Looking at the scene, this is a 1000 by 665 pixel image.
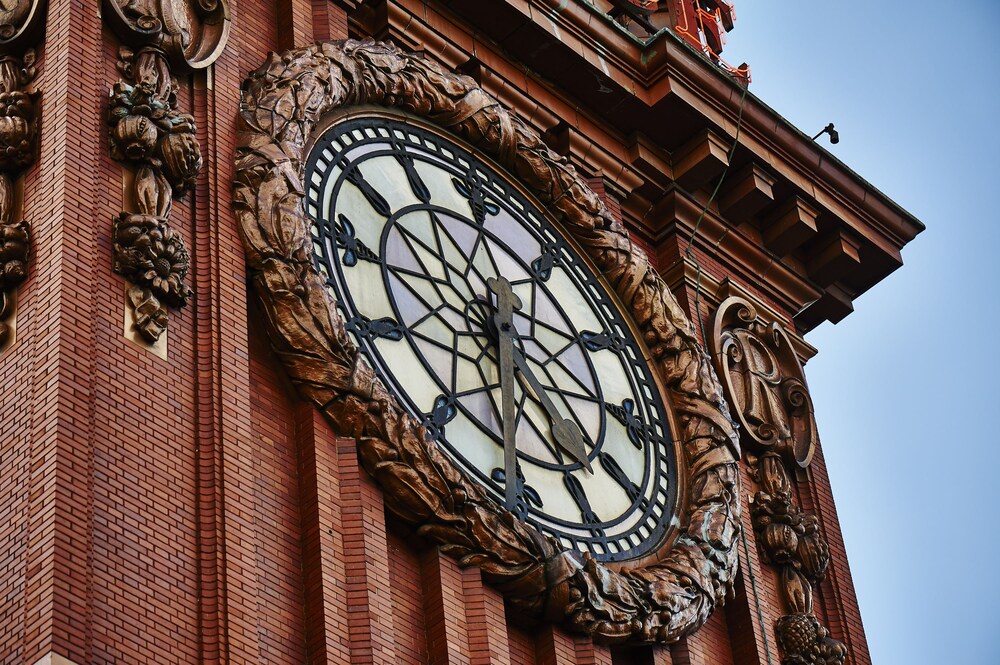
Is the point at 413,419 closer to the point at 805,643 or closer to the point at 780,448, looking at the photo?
the point at 805,643

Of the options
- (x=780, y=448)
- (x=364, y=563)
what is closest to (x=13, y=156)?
(x=364, y=563)

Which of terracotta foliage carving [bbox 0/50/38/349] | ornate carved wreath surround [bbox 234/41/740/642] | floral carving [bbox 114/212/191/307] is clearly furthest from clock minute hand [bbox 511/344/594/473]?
terracotta foliage carving [bbox 0/50/38/349]

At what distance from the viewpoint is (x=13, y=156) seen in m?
13.2

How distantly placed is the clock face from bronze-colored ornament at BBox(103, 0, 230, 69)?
2.99ft

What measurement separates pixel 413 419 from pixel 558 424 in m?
1.65

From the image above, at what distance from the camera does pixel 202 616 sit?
38.4 feet

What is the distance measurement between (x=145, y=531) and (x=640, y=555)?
4.18m

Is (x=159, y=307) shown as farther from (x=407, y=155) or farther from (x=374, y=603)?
(x=407, y=155)

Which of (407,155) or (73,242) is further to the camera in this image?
(407,155)

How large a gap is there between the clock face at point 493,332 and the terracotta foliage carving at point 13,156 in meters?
1.85

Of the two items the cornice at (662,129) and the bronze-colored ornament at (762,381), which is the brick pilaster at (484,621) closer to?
the bronze-colored ornament at (762,381)

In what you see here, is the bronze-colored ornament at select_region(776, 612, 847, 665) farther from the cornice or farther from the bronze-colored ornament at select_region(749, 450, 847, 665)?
the cornice

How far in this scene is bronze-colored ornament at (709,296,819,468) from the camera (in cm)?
1725

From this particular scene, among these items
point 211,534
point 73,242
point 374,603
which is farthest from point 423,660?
point 73,242
